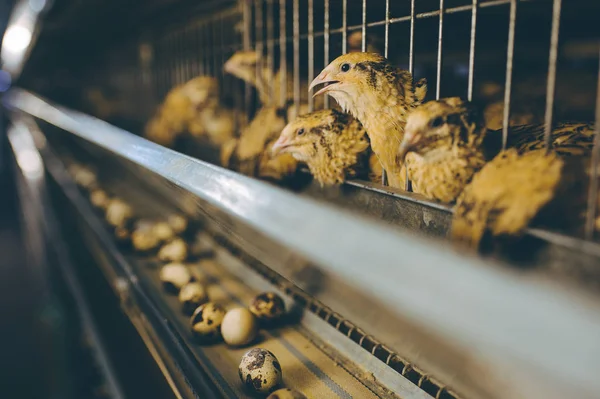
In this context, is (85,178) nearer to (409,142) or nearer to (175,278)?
(175,278)

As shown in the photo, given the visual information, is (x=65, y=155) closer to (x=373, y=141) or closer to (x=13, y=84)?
(x=13, y=84)

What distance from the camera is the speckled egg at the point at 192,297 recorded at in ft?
5.46

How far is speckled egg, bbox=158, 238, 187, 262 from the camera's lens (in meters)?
2.15

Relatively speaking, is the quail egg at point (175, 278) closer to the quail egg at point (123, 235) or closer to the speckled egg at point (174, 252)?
the speckled egg at point (174, 252)

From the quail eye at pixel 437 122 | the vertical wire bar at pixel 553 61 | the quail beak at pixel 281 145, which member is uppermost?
the vertical wire bar at pixel 553 61

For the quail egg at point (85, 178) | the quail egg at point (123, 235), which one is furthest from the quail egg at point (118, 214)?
the quail egg at point (85, 178)

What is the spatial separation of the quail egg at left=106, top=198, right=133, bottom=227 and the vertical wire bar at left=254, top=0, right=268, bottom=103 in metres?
1.11

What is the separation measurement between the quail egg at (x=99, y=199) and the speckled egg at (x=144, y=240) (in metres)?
0.91

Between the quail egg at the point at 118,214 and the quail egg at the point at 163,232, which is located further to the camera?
the quail egg at the point at 118,214

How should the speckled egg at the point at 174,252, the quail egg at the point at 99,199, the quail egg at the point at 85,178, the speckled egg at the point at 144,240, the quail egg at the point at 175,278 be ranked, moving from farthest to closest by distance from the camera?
the quail egg at the point at 85,178
the quail egg at the point at 99,199
the speckled egg at the point at 144,240
the speckled egg at the point at 174,252
the quail egg at the point at 175,278

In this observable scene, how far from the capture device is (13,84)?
21.9ft

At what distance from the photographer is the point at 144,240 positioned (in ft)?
7.61

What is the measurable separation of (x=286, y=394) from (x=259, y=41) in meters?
1.91

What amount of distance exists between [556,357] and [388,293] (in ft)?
0.47
